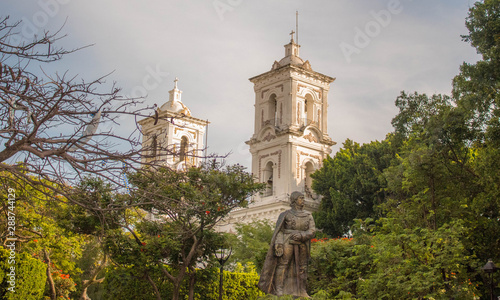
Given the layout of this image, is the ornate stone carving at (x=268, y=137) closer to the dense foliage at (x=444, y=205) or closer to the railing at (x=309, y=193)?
the railing at (x=309, y=193)

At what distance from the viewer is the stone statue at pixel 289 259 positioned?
45.6ft

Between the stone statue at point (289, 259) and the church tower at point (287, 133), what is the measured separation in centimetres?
2491

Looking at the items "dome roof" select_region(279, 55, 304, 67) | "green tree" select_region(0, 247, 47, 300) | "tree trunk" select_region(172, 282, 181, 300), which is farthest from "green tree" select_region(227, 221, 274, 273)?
"dome roof" select_region(279, 55, 304, 67)

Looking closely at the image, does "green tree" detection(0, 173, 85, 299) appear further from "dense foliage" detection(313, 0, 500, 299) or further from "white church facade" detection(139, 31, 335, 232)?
"white church facade" detection(139, 31, 335, 232)

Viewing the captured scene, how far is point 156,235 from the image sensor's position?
19.9 m

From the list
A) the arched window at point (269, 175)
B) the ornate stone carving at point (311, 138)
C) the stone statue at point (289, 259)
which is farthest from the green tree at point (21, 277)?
the ornate stone carving at point (311, 138)

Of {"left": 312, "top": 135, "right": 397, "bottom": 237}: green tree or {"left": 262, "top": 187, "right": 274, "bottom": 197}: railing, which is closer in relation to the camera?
{"left": 312, "top": 135, "right": 397, "bottom": 237}: green tree

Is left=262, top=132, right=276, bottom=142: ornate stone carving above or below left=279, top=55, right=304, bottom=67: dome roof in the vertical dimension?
below

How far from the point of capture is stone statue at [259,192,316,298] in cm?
1389

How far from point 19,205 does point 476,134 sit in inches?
563

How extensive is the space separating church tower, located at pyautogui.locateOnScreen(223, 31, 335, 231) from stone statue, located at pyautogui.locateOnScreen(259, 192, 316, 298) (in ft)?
81.7

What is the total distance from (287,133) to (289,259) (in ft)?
89.7

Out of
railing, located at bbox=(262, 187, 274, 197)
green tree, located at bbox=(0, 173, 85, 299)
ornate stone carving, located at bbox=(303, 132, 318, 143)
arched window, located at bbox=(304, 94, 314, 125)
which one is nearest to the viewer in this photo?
green tree, located at bbox=(0, 173, 85, 299)

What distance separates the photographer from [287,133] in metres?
41.1
